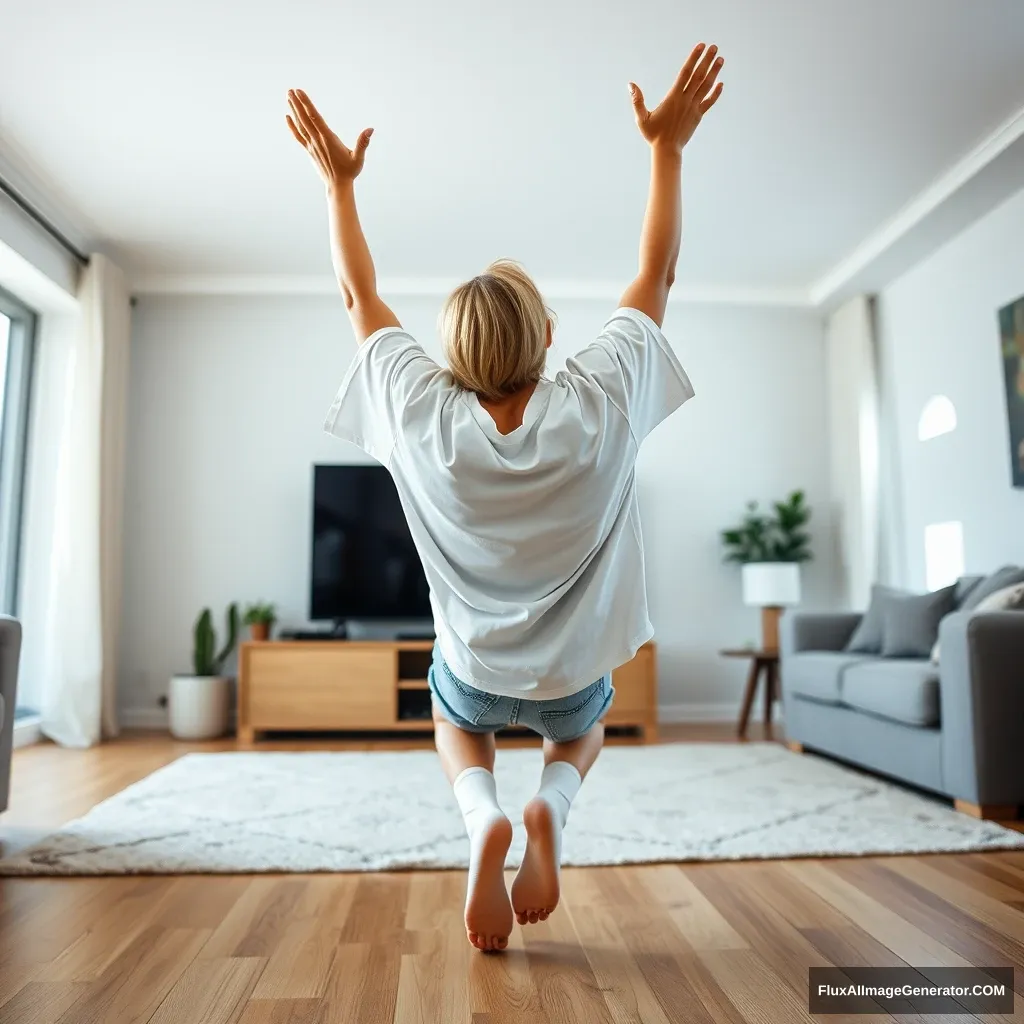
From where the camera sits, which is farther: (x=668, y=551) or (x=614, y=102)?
(x=668, y=551)

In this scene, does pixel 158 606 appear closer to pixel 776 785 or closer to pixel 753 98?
pixel 776 785

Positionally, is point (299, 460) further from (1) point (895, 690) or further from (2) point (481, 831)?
(2) point (481, 831)

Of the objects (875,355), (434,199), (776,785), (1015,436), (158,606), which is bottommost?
(776,785)

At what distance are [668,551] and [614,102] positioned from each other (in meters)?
2.83

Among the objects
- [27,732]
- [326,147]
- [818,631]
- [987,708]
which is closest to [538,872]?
[326,147]

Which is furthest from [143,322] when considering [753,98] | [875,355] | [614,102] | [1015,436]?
[1015,436]

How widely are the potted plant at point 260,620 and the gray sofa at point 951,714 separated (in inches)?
115

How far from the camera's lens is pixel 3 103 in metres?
3.61

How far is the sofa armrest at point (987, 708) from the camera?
110 inches

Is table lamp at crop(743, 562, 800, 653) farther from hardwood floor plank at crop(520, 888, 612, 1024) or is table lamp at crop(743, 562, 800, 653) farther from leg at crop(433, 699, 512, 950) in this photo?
leg at crop(433, 699, 512, 950)

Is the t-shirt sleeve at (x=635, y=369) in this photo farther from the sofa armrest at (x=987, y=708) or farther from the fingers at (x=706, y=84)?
the sofa armrest at (x=987, y=708)

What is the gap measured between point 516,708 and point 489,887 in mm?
Result: 270

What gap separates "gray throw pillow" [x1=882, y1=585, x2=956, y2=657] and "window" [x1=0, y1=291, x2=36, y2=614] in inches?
171

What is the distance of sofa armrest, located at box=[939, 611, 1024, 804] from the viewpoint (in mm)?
2793
